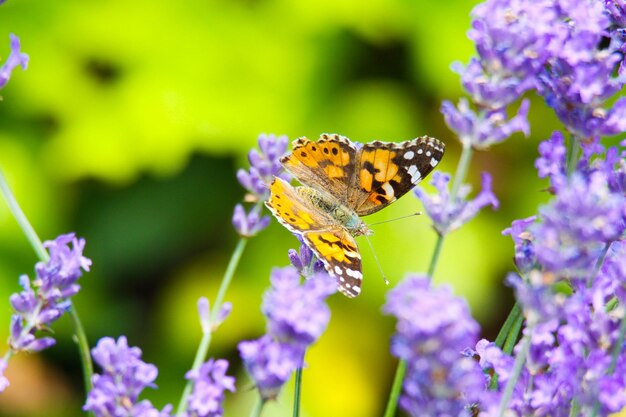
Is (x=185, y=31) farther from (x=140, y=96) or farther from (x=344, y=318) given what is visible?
(x=344, y=318)

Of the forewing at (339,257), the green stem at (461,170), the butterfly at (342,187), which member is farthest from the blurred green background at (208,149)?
the green stem at (461,170)

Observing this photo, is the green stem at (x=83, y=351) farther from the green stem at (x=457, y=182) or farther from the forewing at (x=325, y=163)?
the forewing at (x=325, y=163)

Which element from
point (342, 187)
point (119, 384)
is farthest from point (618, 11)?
point (342, 187)

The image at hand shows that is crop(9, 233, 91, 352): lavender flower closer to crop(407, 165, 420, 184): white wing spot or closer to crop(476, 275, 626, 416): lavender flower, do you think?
crop(476, 275, 626, 416): lavender flower

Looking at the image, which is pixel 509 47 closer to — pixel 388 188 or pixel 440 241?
pixel 440 241

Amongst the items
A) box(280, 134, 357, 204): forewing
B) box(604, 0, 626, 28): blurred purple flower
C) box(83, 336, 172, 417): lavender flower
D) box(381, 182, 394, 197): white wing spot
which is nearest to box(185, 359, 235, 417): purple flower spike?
box(83, 336, 172, 417): lavender flower

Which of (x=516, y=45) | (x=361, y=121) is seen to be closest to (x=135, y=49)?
(x=361, y=121)
